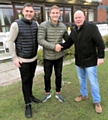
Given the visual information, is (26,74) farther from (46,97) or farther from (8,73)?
(8,73)

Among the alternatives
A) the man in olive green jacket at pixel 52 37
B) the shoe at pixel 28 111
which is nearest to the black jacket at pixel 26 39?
the man in olive green jacket at pixel 52 37

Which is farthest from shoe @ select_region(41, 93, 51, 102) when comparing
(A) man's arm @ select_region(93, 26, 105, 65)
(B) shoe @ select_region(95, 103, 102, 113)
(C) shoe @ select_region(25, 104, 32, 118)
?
(A) man's arm @ select_region(93, 26, 105, 65)

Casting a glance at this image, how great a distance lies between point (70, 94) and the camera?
11.4 ft

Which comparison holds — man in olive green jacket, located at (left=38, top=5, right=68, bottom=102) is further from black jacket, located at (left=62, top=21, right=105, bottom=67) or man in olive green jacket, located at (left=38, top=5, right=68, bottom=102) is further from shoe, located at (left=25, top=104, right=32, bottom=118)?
shoe, located at (left=25, top=104, right=32, bottom=118)

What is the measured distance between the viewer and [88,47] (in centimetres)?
260

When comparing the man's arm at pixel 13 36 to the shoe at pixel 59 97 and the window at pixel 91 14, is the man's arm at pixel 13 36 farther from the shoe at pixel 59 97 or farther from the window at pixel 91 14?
the window at pixel 91 14

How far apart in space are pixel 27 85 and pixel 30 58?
0.47 m

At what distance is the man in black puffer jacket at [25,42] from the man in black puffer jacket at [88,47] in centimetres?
56

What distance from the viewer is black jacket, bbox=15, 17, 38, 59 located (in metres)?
2.53

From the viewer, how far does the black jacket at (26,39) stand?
2.53 m

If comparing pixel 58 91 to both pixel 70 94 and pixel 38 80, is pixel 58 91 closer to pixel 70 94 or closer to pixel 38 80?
pixel 70 94

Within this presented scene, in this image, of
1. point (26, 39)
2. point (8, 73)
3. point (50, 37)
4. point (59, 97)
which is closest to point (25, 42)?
point (26, 39)

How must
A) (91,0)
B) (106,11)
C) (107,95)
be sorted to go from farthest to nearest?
(106,11) → (91,0) → (107,95)

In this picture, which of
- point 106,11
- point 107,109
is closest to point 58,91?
point 107,109
